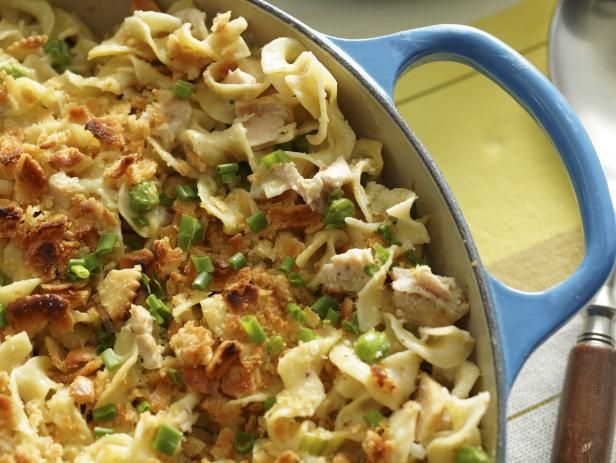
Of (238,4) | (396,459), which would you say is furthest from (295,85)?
(396,459)

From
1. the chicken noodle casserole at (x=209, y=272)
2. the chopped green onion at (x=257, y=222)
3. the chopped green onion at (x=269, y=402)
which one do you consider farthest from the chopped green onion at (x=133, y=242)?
the chopped green onion at (x=269, y=402)

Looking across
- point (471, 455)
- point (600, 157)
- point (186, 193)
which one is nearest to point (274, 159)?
point (186, 193)

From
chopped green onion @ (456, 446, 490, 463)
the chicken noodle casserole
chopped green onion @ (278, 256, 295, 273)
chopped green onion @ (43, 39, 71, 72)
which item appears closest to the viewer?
chopped green onion @ (456, 446, 490, 463)

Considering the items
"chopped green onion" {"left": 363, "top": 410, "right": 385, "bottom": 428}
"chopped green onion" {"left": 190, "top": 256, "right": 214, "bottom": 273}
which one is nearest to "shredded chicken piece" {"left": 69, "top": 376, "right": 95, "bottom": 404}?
"chopped green onion" {"left": 190, "top": 256, "right": 214, "bottom": 273}

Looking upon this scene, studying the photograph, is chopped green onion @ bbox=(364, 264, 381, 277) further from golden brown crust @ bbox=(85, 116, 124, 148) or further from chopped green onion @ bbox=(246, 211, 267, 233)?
golden brown crust @ bbox=(85, 116, 124, 148)

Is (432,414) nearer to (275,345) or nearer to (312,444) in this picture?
(312,444)

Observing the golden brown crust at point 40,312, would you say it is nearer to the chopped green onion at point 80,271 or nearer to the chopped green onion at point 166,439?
the chopped green onion at point 80,271
